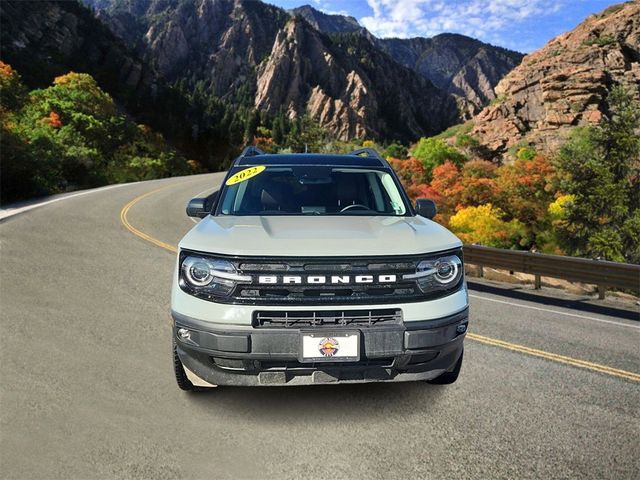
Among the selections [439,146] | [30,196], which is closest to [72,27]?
[439,146]

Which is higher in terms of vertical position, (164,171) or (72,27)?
(72,27)

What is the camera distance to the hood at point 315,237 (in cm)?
324

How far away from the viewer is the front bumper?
10.3ft

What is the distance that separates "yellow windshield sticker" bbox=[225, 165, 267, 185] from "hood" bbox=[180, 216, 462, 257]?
774mm

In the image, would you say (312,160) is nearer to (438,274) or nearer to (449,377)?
(438,274)

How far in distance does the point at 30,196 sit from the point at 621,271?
77.9 feet

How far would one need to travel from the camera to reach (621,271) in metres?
8.65

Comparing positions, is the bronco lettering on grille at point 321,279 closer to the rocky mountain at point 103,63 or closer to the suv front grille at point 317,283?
the suv front grille at point 317,283

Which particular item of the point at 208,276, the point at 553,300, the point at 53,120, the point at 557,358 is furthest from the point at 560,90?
the point at 208,276

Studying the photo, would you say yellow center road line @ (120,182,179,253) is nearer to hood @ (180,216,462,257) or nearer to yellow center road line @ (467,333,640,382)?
yellow center road line @ (467,333,640,382)

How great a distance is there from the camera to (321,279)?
126 inches

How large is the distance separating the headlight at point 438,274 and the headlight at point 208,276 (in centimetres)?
122

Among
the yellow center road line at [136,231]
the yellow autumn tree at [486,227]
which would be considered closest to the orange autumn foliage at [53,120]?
the yellow center road line at [136,231]

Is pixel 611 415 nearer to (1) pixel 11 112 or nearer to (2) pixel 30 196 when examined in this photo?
(2) pixel 30 196
